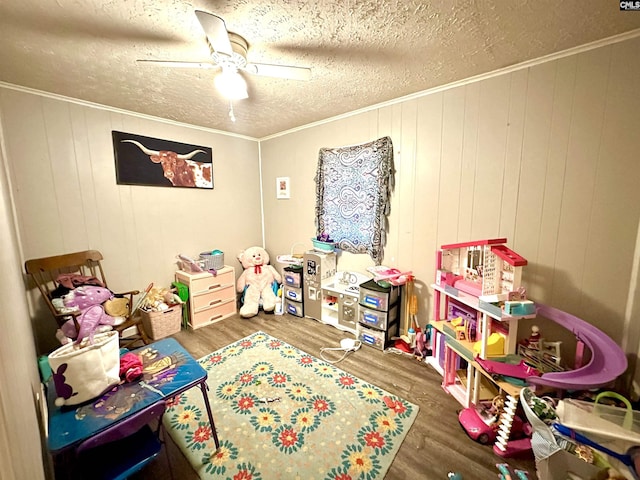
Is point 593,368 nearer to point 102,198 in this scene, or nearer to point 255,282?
point 255,282

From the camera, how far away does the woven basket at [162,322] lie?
2.64 metres

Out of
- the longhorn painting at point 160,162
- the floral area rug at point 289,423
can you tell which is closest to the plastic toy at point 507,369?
the floral area rug at point 289,423

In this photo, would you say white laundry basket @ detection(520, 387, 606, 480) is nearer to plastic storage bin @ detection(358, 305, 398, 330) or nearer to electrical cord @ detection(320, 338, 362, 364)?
plastic storage bin @ detection(358, 305, 398, 330)

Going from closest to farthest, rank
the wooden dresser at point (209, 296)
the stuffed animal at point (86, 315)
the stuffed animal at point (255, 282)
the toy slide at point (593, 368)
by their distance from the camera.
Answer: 1. the toy slide at point (593, 368)
2. the stuffed animal at point (86, 315)
3. the wooden dresser at point (209, 296)
4. the stuffed animal at point (255, 282)

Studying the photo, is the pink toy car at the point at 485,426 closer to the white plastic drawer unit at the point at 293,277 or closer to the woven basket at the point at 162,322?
the white plastic drawer unit at the point at 293,277

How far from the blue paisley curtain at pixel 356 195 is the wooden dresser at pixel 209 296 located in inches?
53.5

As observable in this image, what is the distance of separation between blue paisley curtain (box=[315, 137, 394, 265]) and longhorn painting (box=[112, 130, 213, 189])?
1482 millimetres

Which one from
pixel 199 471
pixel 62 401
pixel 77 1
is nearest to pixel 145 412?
pixel 62 401

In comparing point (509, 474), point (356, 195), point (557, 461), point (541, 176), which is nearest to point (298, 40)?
point (356, 195)

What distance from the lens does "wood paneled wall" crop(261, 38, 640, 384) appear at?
1.51 m

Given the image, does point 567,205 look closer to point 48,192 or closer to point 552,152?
point 552,152

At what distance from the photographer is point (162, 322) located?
2689 mm

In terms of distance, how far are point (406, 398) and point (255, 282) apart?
2199mm

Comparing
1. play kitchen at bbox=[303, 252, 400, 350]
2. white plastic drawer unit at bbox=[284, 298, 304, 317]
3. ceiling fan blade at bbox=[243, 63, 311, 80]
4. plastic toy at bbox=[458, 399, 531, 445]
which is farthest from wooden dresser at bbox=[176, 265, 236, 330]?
plastic toy at bbox=[458, 399, 531, 445]
